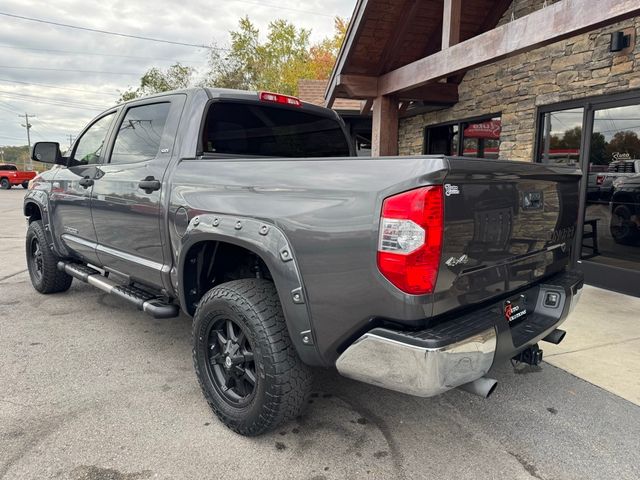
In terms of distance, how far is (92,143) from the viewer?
4520 millimetres

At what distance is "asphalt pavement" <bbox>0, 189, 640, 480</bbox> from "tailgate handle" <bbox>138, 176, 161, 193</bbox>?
4.36 ft

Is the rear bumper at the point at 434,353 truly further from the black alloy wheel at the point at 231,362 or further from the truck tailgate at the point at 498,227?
the black alloy wheel at the point at 231,362

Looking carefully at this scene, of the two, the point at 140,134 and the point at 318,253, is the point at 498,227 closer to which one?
the point at 318,253

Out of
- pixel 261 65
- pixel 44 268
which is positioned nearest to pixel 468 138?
pixel 44 268

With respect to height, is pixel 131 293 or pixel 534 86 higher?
pixel 534 86

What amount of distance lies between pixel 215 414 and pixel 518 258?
1.92 metres

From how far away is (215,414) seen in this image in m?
2.78

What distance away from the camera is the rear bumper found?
6.27 ft

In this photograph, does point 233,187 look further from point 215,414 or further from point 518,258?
point 518,258

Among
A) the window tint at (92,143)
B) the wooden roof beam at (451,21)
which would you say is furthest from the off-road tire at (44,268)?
the wooden roof beam at (451,21)

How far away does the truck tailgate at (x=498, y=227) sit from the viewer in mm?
1992

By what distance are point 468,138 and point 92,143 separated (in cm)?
653

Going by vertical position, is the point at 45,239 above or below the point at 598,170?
below

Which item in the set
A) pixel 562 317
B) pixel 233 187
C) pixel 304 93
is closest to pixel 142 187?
pixel 233 187
